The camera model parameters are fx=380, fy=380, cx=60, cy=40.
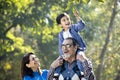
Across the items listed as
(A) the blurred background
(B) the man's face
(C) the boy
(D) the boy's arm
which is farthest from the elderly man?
(A) the blurred background

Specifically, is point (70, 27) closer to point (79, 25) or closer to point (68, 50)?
point (79, 25)

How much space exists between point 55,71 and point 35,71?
69.5 inches

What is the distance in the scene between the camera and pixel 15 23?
23938mm

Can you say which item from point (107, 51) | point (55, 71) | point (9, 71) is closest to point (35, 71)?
point (55, 71)

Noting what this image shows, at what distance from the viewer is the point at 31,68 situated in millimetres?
6812

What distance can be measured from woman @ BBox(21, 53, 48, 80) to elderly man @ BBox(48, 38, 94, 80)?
1600mm

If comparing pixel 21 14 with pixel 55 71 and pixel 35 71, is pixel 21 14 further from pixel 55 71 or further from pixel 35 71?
pixel 55 71

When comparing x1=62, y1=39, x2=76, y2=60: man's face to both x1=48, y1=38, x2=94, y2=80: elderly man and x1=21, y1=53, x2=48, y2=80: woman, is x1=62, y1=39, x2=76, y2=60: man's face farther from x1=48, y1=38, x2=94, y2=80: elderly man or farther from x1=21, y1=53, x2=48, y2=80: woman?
x1=21, y1=53, x2=48, y2=80: woman

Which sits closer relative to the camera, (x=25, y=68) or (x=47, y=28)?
(x=25, y=68)

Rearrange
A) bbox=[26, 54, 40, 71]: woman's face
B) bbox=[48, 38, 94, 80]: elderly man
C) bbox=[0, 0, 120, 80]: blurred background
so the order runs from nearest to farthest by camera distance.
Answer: bbox=[48, 38, 94, 80]: elderly man → bbox=[26, 54, 40, 71]: woman's face → bbox=[0, 0, 120, 80]: blurred background

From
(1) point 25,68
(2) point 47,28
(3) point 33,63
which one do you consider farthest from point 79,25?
(2) point 47,28

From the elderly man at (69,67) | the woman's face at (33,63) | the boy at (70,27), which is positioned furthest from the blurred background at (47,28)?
the elderly man at (69,67)

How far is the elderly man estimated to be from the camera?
16.4ft

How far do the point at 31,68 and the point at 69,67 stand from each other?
1.87m
